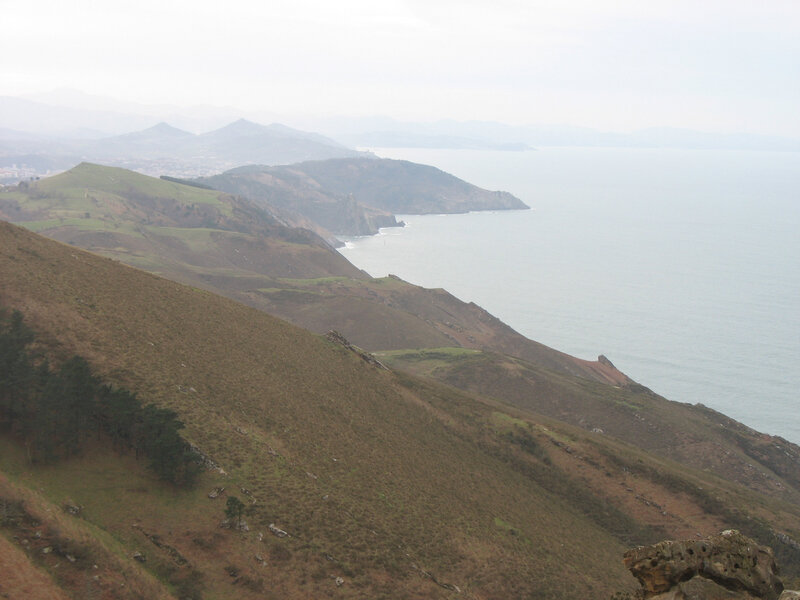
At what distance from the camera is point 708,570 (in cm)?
1362

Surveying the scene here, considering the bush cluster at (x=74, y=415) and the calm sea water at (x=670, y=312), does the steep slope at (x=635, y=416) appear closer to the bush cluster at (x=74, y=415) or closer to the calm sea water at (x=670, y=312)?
the calm sea water at (x=670, y=312)

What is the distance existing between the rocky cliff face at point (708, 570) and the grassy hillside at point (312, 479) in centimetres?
1140

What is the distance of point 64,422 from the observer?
2517 centimetres

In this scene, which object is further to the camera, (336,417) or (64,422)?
(336,417)

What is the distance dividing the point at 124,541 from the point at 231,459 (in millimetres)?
7452

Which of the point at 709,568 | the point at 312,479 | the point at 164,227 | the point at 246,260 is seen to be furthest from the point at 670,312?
the point at 709,568

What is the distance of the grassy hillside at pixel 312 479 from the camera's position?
72.0 ft

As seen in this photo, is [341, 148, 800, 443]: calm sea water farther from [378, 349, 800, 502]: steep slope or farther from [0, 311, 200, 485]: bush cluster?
[0, 311, 200, 485]: bush cluster

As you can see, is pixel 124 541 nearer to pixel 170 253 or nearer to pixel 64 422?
pixel 64 422

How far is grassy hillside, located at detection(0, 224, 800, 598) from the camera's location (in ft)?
72.0

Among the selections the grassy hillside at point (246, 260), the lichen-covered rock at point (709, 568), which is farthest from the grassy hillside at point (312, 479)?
the grassy hillside at point (246, 260)

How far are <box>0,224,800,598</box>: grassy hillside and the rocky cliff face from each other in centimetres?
1140

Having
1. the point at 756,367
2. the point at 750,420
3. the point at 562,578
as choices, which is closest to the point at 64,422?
the point at 562,578

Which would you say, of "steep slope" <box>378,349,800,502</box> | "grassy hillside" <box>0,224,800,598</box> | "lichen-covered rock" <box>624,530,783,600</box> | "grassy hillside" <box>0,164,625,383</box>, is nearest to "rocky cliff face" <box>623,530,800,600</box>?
"lichen-covered rock" <box>624,530,783,600</box>
